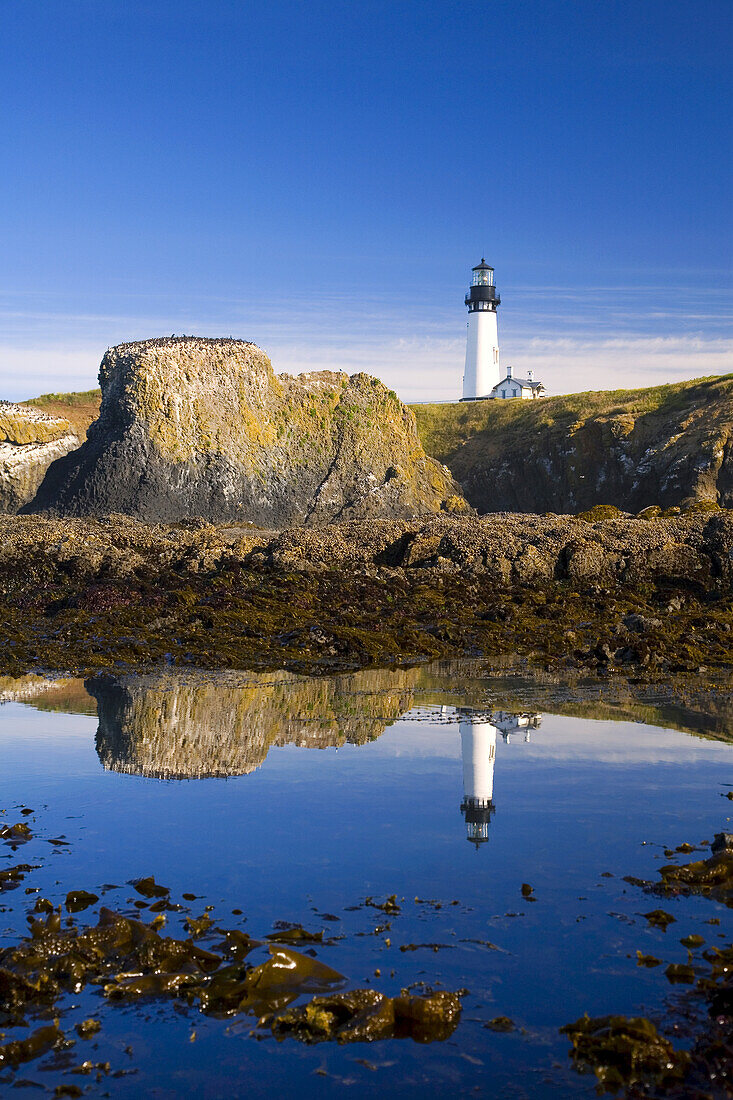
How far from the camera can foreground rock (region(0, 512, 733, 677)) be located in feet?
55.3

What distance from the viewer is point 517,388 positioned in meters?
76.8

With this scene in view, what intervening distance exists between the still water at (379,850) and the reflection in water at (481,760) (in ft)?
0.13

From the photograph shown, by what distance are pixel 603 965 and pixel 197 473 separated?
97.8 ft

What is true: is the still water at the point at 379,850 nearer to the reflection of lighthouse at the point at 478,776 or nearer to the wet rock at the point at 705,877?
the reflection of lighthouse at the point at 478,776

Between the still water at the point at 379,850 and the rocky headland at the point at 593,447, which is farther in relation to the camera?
the rocky headland at the point at 593,447

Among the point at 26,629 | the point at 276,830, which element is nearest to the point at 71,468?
the point at 26,629

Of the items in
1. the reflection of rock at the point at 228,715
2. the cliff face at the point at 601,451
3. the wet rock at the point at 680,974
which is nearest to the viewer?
the wet rock at the point at 680,974

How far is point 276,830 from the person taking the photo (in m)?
8.05

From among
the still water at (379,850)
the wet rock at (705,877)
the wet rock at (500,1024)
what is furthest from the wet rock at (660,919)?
the wet rock at (500,1024)

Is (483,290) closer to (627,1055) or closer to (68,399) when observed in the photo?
(68,399)

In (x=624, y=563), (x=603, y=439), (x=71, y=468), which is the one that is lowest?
(x=624, y=563)

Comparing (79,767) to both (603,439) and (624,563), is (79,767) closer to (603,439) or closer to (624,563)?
(624,563)

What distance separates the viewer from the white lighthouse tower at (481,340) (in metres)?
72.8

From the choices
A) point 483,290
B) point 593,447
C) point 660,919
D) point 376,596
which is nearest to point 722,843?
point 660,919
